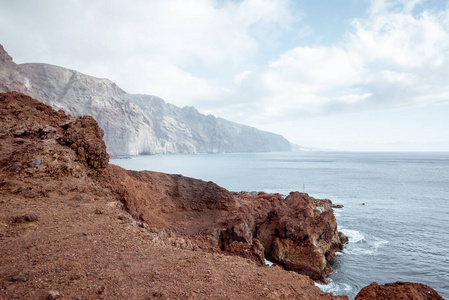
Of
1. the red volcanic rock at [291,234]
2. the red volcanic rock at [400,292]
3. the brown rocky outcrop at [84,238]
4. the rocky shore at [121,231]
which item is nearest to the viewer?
the brown rocky outcrop at [84,238]

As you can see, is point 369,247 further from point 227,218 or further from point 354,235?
point 227,218

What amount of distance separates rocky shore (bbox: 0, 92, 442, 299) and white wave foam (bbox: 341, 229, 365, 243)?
177 inches

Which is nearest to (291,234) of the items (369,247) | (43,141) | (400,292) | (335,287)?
(335,287)

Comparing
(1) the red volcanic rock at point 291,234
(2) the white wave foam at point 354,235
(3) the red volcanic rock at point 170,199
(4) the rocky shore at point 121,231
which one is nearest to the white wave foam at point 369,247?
(2) the white wave foam at point 354,235

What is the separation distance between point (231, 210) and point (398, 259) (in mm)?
14524

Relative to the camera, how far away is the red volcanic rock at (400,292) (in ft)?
21.7

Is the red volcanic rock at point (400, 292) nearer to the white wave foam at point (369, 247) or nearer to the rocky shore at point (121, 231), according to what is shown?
the rocky shore at point (121, 231)

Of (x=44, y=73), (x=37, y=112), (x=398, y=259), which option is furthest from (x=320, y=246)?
(x=44, y=73)

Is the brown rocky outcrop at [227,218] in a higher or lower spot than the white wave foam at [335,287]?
higher

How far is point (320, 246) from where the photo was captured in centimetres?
1872

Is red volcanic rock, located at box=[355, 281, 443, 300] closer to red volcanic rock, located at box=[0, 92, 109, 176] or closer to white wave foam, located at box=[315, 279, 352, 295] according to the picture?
white wave foam, located at box=[315, 279, 352, 295]

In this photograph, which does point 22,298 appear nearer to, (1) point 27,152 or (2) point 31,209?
(2) point 31,209

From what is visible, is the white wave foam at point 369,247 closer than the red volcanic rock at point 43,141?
No

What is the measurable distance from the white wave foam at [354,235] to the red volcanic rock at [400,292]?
766 inches
